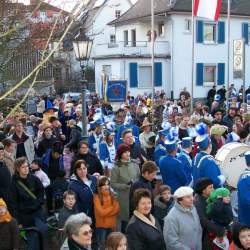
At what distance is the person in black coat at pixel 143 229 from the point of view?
584cm

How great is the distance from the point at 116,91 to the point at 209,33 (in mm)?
23803

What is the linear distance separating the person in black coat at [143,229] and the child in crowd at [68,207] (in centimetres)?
132


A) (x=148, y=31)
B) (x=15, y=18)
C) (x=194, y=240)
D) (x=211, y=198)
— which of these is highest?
(x=148, y=31)

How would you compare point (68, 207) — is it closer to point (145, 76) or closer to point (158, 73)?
point (158, 73)

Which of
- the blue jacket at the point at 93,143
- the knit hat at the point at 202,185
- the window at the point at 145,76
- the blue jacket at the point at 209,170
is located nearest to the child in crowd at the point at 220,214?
the knit hat at the point at 202,185

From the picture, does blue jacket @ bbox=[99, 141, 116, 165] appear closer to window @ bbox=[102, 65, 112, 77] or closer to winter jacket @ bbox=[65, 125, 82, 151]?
winter jacket @ bbox=[65, 125, 82, 151]

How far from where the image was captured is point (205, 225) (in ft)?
20.7

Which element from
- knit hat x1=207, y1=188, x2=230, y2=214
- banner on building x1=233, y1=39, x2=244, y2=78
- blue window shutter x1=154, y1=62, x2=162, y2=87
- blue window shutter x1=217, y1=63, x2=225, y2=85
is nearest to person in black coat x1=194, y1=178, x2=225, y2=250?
knit hat x1=207, y1=188, x2=230, y2=214

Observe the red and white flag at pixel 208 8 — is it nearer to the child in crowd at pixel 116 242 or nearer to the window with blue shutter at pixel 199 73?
the child in crowd at pixel 116 242

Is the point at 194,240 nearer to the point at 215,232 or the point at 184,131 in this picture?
the point at 215,232

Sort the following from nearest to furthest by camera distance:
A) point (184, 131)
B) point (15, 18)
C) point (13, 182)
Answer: point (15, 18), point (13, 182), point (184, 131)

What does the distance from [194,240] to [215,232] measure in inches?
10.6

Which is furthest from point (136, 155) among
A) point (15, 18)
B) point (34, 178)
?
point (15, 18)

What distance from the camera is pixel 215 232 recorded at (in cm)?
623
